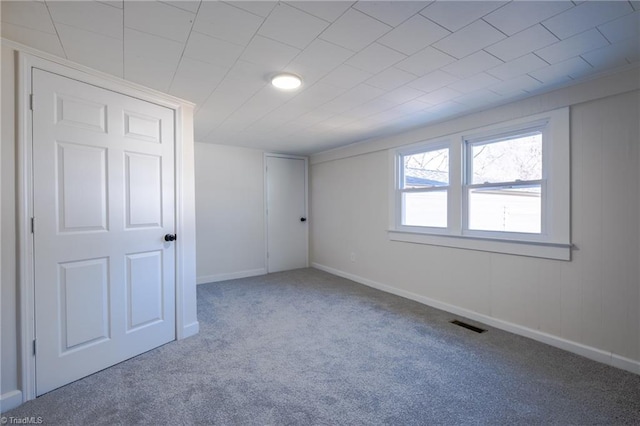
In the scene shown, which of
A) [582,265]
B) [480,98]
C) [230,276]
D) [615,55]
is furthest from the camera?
[230,276]

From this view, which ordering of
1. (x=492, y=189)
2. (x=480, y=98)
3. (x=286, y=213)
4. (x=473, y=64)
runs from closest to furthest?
1. (x=473, y=64)
2. (x=480, y=98)
3. (x=492, y=189)
4. (x=286, y=213)

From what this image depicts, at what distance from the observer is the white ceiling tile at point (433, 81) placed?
2271 millimetres

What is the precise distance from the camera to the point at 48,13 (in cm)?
152

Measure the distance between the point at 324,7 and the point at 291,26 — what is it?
24cm

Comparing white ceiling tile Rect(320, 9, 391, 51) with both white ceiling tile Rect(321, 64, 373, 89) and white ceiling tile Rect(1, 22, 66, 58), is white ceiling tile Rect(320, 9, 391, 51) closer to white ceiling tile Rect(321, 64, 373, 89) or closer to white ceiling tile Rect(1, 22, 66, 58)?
white ceiling tile Rect(321, 64, 373, 89)

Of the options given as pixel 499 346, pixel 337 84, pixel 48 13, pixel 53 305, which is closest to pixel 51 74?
pixel 48 13

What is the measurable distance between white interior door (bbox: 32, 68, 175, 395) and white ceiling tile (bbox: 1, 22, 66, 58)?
0.19 meters

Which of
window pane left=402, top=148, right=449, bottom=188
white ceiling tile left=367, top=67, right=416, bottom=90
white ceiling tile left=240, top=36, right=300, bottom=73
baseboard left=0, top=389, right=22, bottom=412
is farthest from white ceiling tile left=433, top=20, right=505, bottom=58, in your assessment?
baseboard left=0, top=389, right=22, bottom=412

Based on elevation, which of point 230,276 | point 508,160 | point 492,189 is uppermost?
point 508,160

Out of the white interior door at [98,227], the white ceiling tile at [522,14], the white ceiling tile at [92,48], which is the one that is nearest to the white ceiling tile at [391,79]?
the white ceiling tile at [522,14]

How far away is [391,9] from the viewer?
1.51 meters

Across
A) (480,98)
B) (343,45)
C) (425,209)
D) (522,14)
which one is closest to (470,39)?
(522,14)

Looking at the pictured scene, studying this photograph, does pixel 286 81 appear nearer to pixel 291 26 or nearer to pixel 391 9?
pixel 291 26

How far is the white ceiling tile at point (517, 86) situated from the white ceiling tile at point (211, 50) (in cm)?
211
